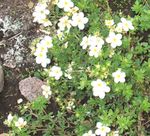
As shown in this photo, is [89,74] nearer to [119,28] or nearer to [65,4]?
[119,28]

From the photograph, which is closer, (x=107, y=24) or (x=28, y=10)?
(x=107, y=24)

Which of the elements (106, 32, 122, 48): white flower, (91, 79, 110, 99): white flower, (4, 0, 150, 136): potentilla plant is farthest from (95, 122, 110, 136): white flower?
(106, 32, 122, 48): white flower

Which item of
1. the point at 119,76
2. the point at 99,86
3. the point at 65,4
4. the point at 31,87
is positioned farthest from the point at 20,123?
the point at 65,4

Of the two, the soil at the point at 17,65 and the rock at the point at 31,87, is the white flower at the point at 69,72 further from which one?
the soil at the point at 17,65

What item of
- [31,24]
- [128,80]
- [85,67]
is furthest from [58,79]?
[31,24]

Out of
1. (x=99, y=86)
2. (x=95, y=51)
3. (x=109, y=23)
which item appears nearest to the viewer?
(x=99, y=86)

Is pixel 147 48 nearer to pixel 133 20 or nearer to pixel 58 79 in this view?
pixel 133 20
